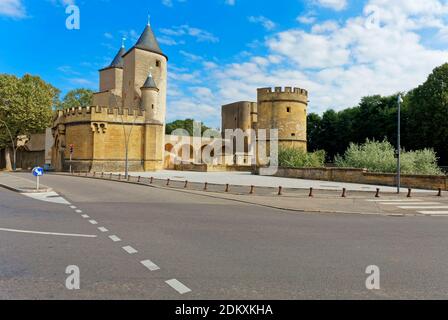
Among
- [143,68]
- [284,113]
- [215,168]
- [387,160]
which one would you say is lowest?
[215,168]

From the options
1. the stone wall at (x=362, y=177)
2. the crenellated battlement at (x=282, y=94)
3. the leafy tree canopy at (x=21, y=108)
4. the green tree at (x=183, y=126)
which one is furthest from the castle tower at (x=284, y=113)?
the green tree at (x=183, y=126)

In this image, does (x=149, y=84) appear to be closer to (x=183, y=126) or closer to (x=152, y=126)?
(x=152, y=126)

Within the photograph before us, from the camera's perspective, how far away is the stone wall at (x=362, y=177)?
19266 millimetres

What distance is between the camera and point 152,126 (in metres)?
41.5

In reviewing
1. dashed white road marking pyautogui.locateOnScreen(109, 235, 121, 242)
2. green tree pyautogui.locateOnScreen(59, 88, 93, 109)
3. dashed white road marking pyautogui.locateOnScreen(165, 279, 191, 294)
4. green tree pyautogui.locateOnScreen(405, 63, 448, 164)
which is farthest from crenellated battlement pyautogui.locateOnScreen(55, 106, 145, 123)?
green tree pyautogui.locateOnScreen(405, 63, 448, 164)

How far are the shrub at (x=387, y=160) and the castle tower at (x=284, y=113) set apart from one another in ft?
43.2

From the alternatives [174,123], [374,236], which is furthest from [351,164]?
[174,123]

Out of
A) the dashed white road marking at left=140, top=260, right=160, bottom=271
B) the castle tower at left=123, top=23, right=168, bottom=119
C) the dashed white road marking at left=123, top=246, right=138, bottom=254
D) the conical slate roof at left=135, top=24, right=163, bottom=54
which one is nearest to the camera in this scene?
the dashed white road marking at left=140, top=260, right=160, bottom=271

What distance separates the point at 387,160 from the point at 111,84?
46907 millimetres

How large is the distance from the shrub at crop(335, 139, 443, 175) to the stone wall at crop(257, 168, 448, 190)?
2.10 m

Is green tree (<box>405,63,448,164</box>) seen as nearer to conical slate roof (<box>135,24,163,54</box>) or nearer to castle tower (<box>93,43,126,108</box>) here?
conical slate roof (<box>135,24,163,54</box>)

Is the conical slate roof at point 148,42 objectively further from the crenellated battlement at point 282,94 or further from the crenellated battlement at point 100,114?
the crenellated battlement at point 282,94

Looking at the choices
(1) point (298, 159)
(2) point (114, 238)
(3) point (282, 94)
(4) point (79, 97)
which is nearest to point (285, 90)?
(3) point (282, 94)

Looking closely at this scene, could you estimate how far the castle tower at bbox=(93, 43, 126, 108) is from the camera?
167 ft
